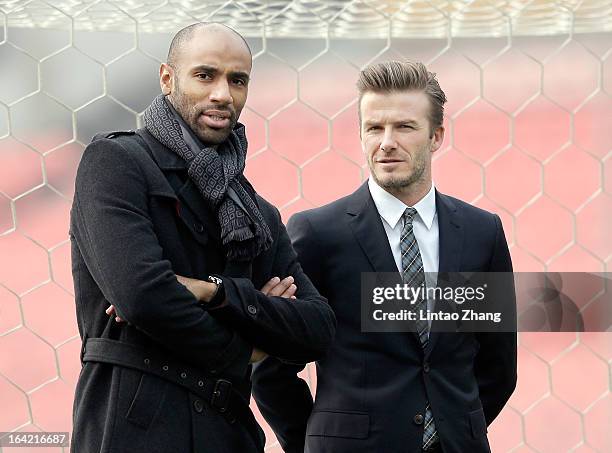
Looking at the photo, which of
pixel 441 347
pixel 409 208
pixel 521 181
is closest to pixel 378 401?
pixel 441 347

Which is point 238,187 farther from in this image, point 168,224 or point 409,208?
point 409,208

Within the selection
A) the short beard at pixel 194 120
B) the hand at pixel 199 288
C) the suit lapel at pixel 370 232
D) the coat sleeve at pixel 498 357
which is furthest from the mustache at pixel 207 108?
the coat sleeve at pixel 498 357

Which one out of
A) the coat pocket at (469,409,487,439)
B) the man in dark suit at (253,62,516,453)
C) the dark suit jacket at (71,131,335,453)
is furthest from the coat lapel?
the coat pocket at (469,409,487,439)

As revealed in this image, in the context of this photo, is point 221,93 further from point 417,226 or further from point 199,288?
point 417,226

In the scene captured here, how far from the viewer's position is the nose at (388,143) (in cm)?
162

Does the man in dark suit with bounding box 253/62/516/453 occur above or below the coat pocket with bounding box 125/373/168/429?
above

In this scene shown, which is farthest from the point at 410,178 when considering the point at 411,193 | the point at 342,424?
the point at 342,424

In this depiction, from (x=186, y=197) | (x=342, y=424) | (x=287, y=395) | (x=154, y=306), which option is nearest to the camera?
(x=154, y=306)

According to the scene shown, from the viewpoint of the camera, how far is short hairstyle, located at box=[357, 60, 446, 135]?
1653mm

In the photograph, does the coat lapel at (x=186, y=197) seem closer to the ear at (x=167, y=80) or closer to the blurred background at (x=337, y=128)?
the ear at (x=167, y=80)

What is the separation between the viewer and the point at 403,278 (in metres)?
1.64

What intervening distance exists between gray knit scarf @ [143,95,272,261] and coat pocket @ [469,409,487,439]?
0.46m

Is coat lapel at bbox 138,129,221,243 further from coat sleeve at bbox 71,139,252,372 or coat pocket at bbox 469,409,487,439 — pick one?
coat pocket at bbox 469,409,487,439

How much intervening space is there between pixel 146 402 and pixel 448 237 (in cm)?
62
